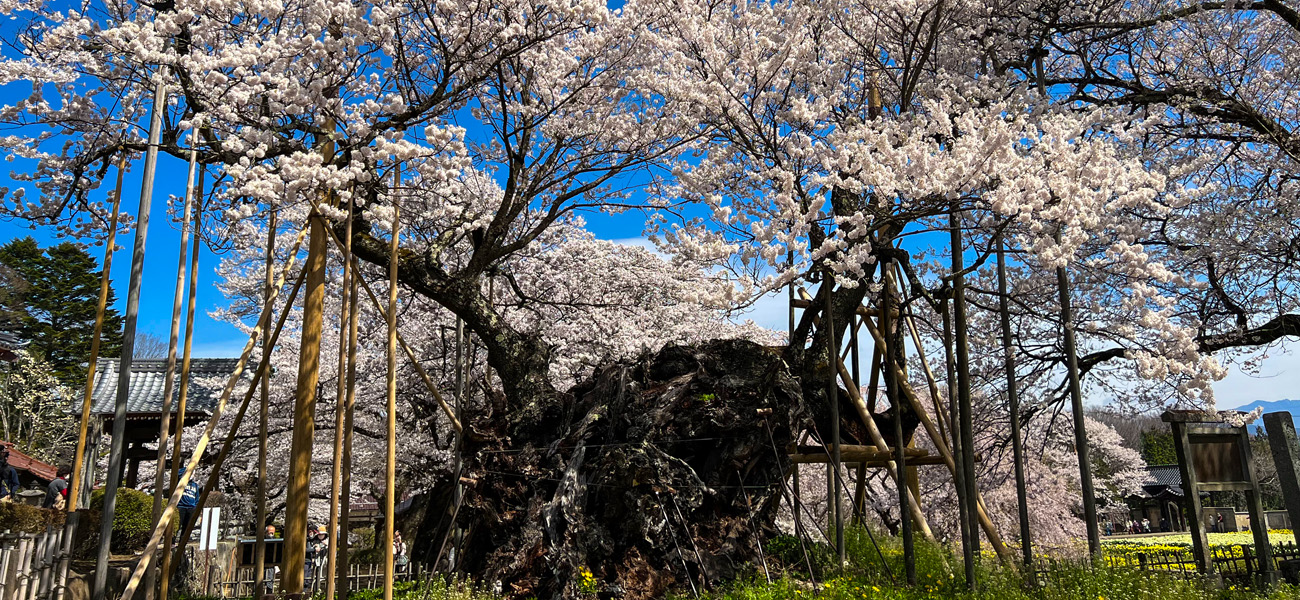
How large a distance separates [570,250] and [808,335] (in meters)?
7.12

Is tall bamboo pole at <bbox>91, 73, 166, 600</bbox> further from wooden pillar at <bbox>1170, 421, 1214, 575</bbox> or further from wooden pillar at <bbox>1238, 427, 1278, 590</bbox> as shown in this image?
wooden pillar at <bbox>1238, 427, 1278, 590</bbox>

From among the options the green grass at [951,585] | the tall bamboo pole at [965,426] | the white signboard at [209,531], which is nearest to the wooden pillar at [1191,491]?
the green grass at [951,585]

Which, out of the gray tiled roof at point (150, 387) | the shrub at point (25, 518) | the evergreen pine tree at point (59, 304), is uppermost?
the evergreen pine tree at point (59, 304)

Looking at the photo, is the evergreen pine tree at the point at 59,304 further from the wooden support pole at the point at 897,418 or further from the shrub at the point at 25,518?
the wooden support pole at the point at 897,418

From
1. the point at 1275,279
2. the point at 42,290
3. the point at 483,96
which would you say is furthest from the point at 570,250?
the point at 42,290

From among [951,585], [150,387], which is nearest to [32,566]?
[951,585]

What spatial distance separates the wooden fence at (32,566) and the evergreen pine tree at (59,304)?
2528cm

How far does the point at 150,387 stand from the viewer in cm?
1709

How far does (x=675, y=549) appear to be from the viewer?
760 cm

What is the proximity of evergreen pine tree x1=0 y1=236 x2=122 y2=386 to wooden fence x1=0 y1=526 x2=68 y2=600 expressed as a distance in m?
25.3

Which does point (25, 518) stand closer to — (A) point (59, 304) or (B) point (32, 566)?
(B) point (32, 566)

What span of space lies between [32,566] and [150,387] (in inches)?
447

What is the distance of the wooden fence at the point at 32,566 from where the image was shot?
6.45 m

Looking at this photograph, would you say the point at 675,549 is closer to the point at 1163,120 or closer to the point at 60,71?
the point at 60,71
